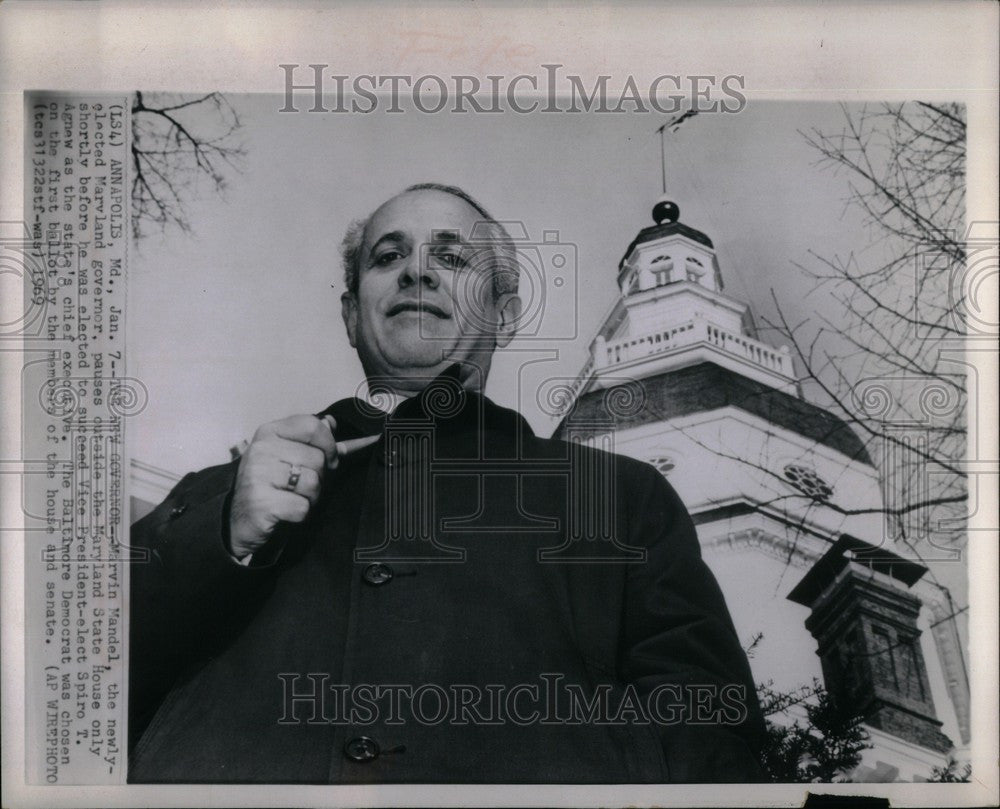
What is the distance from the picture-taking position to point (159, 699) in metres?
3.20

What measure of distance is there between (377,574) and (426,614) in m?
0.19

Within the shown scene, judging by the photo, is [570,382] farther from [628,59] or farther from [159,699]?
[159,699]

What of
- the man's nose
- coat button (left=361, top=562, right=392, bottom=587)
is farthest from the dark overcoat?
the man's nose

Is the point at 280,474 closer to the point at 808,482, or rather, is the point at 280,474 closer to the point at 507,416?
the point at 507,416

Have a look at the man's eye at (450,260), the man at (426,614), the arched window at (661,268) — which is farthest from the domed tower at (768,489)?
A: the man's eye at (450,260)

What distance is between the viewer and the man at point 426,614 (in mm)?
3150

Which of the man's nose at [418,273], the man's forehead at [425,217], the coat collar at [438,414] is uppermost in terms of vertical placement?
the man's forehead at [425,217]

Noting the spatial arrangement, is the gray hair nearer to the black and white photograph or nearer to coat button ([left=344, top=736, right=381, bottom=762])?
the black and white photograph

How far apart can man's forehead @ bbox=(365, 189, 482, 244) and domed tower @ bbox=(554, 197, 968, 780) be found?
20.7 inches

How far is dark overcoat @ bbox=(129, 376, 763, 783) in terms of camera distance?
315cm

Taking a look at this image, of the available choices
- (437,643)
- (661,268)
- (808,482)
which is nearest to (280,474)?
(437,643)

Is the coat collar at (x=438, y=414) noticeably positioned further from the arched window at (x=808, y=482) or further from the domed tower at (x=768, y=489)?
the arched window at (x=808, y=482)

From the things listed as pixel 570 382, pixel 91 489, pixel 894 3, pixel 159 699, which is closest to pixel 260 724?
pixel 159 699

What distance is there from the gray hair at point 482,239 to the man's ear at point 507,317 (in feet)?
0.07
